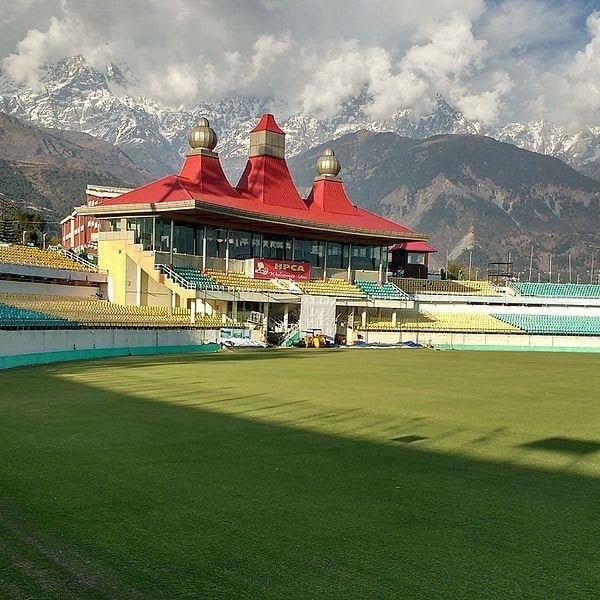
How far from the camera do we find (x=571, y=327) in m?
61.6

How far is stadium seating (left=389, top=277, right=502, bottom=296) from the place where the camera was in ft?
219

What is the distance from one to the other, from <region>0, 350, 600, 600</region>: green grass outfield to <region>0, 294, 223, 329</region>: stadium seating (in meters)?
17.6

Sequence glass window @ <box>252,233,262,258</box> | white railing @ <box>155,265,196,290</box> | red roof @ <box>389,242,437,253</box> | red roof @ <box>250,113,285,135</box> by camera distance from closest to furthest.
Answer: white railing @ <box>155,265,196,290</box> < glass window @ <box>252,233,262,258</box> < red roof @ <box>250,113,285,135</box> < red roof @ <box>389,242,437,253</box>

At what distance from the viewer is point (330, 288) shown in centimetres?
5703

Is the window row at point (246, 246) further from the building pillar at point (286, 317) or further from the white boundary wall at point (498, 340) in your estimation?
the white boundary wall at point (498, 340)

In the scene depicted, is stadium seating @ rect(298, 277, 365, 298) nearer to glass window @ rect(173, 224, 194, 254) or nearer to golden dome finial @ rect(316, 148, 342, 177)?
glass window @ rect(173, 224, 194, 254)

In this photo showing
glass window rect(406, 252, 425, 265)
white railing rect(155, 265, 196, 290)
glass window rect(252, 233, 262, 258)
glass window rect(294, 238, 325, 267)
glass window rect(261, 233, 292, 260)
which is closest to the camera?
white railing rect(155, 265, 196, 290)

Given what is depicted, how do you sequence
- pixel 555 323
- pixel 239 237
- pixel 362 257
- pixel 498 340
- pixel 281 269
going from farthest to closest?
pixel 362 257 → pixel 555 323 → pixel 498 340 → pixel 281 269 → pixel 239 237

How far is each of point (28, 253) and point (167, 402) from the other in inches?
1267

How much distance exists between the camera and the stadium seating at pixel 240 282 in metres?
49.5

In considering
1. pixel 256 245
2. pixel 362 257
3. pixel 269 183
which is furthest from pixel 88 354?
pixel 362 257

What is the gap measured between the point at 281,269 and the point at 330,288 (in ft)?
13.7

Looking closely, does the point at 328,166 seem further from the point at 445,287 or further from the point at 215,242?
the point at 445,287

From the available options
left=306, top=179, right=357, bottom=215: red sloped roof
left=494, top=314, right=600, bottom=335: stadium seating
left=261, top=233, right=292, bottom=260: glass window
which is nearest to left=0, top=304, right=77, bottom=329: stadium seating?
left=261, top=233, right=292, bottom=260: glass window
